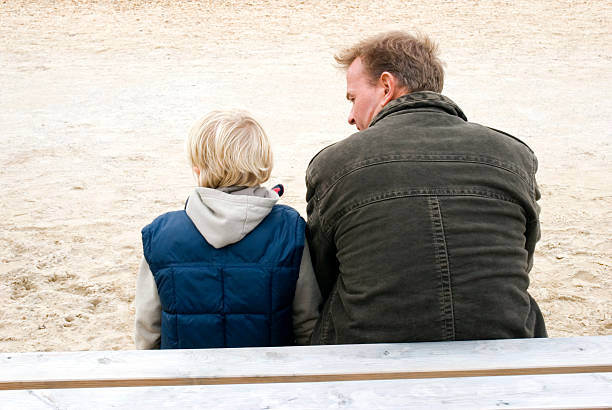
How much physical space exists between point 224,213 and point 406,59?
0.85 metres

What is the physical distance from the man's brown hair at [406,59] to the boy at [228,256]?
53 centimetres

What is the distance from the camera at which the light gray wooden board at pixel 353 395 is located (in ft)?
5.11

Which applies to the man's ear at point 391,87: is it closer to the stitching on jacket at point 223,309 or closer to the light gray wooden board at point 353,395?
the stitching on jacket at point 223,309

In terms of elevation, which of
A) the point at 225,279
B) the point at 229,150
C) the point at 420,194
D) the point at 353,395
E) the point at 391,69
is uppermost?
the point at 391,69

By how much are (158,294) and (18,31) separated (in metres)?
11.5

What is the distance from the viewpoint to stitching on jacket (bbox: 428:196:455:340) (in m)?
1.75

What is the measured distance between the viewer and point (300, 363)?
5.65ft

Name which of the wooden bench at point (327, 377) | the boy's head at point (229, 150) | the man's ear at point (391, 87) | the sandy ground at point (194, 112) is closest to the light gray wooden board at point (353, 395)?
the wooden bench at point (327, 377)

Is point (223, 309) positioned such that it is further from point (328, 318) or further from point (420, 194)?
point (420, 194)

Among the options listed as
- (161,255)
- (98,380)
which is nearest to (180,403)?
(98,380)

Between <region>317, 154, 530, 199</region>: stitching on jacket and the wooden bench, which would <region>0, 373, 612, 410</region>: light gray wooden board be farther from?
<region>317, 154, 530, 199</region>: stitching on jacket

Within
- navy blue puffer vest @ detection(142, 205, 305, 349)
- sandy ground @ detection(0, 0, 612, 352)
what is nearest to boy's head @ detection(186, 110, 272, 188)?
navy blue puffer vest @ detection(142, 205, 305, 349)

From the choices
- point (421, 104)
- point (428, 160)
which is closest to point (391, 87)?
point (421, 104)

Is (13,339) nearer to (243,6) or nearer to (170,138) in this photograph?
(170,138)
